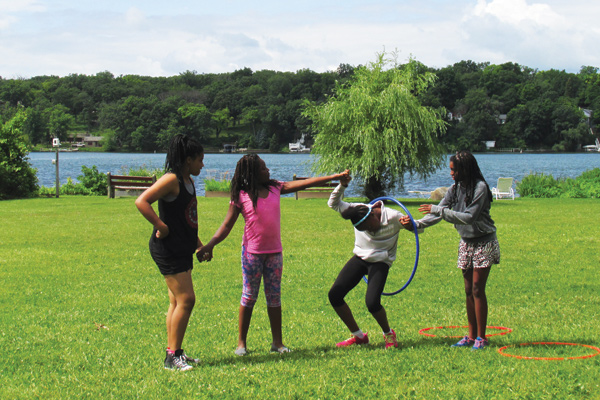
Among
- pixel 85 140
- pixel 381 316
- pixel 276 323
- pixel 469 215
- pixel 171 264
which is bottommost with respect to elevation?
pixel 276 323

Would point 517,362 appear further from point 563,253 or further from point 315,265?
point 563,253

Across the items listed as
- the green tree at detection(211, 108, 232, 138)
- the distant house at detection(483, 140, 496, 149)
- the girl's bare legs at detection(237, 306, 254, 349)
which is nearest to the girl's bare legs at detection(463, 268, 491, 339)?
the girl's bare legs at detection(237, 306, 254, 349)

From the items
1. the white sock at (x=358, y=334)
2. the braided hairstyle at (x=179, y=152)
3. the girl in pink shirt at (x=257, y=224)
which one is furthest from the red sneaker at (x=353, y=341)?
the braided hairstyle at (x=179, y=152)

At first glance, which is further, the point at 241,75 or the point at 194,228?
the point at 241,75

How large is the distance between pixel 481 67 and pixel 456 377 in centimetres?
17834

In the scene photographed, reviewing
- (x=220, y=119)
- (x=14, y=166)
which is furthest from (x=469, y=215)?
(x=220, y=119)

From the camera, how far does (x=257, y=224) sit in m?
5.72

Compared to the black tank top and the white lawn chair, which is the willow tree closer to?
the white lawn chair

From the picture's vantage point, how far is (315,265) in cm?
1159

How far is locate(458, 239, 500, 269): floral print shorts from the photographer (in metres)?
5.89

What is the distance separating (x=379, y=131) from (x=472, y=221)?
905 inches

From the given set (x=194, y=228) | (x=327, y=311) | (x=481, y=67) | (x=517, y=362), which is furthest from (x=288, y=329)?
(x=481, y=67)

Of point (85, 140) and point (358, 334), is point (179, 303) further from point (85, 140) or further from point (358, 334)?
point (85, 140)

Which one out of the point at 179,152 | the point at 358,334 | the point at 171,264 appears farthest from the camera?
the point at 358,334
